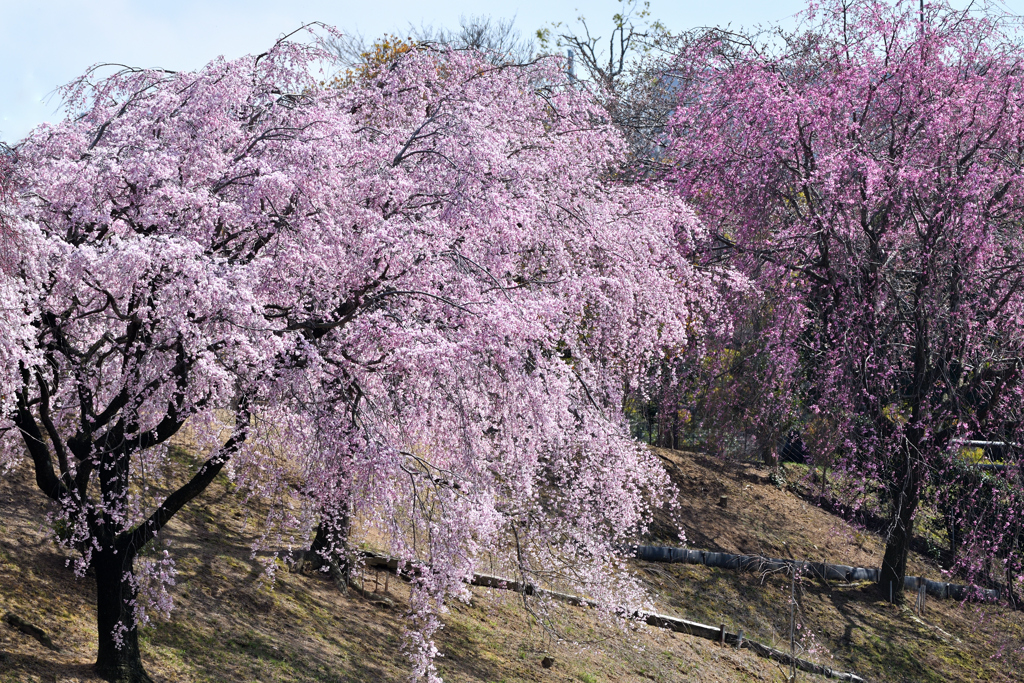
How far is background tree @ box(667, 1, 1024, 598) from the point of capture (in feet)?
38.7

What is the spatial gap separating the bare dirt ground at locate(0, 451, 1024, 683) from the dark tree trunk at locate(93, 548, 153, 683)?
0.19 meters

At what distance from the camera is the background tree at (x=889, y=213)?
11.8m

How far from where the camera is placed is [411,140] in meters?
8.00

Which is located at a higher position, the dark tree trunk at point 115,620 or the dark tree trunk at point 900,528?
the dark tree trunk at point 900,528

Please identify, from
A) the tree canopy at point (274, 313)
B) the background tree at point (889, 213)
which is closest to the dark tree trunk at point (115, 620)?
the tree canopy at point (274, 313)

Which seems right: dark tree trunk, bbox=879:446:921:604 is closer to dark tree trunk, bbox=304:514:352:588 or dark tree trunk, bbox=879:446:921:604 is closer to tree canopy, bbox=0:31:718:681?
tree canopy, bbox=0:31:718:681

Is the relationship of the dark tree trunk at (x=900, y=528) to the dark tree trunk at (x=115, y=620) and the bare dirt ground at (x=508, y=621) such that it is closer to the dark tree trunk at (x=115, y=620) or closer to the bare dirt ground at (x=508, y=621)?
the bare dirt ground at (x=508, y=621)

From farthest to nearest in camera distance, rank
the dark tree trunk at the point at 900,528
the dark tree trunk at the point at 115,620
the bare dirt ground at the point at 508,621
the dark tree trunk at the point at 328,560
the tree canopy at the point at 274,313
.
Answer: the dark tree trunk at the point at 900,528
the dark tree trunk at the point at 328,560
the bare dirt ground at the point at 508,621
the dark tree trunk at the point at 115,620
the tree canopy at the point at 274,313

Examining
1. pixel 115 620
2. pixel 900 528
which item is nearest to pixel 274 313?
pixel 115 620

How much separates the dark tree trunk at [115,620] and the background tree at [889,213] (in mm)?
8316

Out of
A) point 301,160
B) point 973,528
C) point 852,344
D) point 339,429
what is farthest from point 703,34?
point 339,429

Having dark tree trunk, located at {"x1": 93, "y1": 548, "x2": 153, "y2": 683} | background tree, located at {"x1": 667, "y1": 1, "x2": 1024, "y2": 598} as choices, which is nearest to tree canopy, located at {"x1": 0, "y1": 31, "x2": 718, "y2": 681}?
dark tree trunk, located at {"x1": 93, "y1": 548, "x2": 153, "y2": 683}

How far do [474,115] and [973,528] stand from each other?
24.8 feet

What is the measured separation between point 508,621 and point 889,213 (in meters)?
6.98
